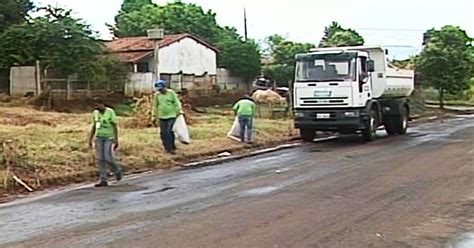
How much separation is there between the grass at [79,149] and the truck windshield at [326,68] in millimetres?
2272

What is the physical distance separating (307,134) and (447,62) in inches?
1091

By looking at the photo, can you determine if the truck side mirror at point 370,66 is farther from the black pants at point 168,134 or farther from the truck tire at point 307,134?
the black pants at point 168,134

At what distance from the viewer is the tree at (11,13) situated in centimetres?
4872

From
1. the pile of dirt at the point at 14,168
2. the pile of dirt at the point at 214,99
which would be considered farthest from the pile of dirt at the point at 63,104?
the pile of dirt at the point at 14,168

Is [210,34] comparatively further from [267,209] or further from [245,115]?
[267,209]

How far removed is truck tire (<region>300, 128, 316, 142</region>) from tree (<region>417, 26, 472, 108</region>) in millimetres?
27384

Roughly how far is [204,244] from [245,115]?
14.3 meters

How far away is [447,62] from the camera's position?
51.0 meters

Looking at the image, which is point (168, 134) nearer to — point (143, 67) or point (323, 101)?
point (323, 101)

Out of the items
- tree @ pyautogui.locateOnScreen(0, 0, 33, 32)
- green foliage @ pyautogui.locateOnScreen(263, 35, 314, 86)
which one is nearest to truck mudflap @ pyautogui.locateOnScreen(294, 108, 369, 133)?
tree @ pyautogui.locateOnScreen(0, 0, 33, 32)

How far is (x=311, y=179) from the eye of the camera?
15109 millimetres

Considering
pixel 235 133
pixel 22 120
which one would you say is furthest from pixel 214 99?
pixel 235 133

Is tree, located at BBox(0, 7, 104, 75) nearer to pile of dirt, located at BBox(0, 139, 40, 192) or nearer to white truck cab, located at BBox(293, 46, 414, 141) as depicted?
white truck cab, located at BBox(293, 46, 414, 141)

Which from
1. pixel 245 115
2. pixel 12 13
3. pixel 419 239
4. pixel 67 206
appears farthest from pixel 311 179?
pixel 12 13
